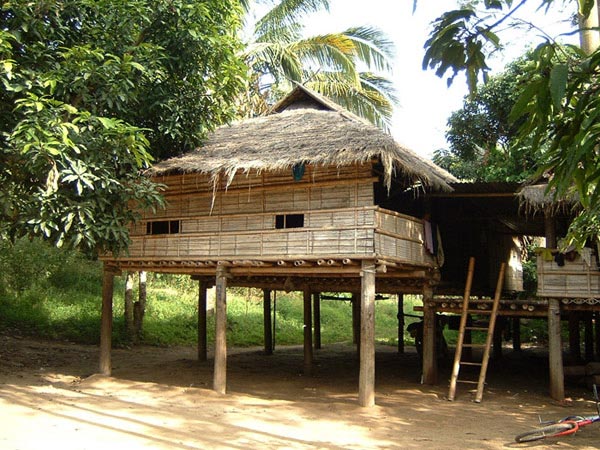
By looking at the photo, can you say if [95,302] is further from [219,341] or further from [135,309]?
[219,341]

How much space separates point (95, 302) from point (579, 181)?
60.7 ft

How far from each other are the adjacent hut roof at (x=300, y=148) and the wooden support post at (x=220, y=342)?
2.03 metres

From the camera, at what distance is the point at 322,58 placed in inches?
681

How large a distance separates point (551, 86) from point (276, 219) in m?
9.03

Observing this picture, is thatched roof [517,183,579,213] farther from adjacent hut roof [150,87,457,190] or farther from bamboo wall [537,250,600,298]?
adjacent hut roof [150,87,457,190]

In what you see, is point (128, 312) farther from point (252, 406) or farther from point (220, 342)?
point (252, 406)

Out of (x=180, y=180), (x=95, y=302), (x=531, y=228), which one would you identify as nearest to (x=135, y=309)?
(x=95, y=302)

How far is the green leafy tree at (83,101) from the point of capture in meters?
9.11

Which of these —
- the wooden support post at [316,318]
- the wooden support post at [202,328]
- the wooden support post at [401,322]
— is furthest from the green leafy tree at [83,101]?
the wooden support post at [401,322]

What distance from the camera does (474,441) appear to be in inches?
→ 311

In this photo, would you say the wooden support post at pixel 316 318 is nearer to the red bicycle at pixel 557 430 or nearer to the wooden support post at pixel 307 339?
the wooden support post at pixel 307 339

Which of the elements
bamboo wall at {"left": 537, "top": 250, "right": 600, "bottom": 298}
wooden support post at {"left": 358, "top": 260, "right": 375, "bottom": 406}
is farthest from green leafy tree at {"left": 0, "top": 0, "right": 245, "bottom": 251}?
bamboo wall at {"left": 537, "top": 250, "right": 600, "bottom": 298}

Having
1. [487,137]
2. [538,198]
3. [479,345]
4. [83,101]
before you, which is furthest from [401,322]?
[83,101]

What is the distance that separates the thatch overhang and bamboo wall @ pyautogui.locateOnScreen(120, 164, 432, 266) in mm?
414
